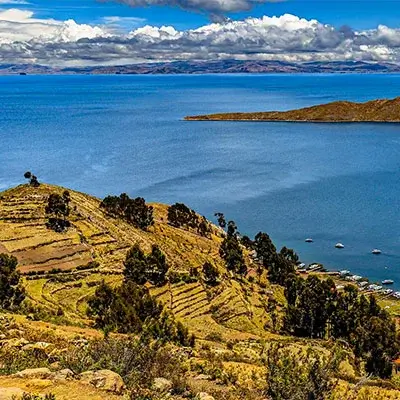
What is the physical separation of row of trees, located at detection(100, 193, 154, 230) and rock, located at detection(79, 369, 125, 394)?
64.0 metres

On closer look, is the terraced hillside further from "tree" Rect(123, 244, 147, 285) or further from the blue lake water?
the blue lake water

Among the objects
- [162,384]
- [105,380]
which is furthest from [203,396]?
[105,380]

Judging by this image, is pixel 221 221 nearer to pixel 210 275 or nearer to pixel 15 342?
pixel 210 275

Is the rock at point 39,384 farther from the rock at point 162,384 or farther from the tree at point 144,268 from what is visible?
the tree at point 144,268

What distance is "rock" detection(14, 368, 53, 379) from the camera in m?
14.7

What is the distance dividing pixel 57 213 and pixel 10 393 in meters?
56.2

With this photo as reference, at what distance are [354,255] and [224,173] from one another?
67.3 meters

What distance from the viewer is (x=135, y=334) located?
94.9 ft

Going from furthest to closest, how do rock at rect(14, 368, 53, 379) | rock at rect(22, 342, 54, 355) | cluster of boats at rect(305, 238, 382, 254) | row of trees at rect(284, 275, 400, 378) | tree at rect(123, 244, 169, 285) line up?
cluster of boats at rect(305, 238, 382, 254) → tree at rect(123, 244, 169, 285) → row of trees at rect(284, 275, 400, 378) → rock at rect(22, 342, 54, 355) → rock at rect(14, 368, 53, 379)

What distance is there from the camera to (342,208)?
113m

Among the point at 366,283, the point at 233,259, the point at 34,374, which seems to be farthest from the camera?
the point at 366,283

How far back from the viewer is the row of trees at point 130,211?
79.4m

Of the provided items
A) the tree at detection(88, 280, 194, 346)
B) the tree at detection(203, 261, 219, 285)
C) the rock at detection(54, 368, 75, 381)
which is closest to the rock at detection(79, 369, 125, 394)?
the rock at detection(54, 368, 75, 381)

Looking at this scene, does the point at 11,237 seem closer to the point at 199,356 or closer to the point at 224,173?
the point at 199,356
